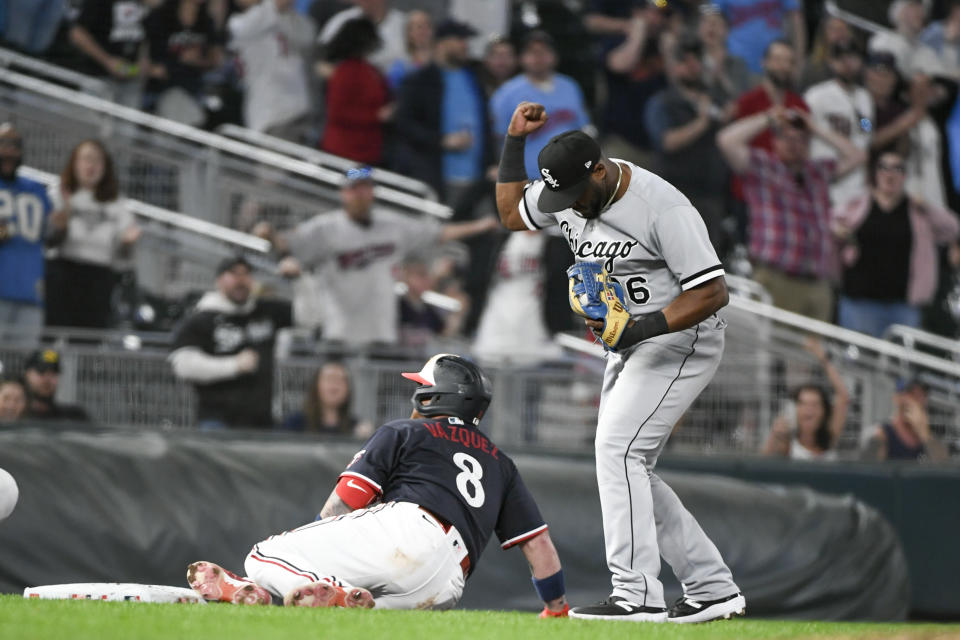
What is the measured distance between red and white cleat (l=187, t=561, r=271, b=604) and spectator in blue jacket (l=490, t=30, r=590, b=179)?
22.3 ft

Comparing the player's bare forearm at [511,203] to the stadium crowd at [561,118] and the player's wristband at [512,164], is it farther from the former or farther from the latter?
the stadium crowd at [561,118]

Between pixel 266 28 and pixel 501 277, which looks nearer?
pixel 501 277

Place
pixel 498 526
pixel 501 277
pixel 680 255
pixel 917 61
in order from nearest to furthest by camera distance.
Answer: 1. pixel 680 255
2. pixel 498 526
3. pixel 501 277
4. pixel 917 61

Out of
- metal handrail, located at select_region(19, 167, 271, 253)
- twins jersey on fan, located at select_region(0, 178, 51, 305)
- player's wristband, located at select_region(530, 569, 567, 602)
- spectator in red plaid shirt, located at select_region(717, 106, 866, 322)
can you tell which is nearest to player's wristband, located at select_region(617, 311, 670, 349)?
player's wristband, located at select_region(530, 569, 567, 602)

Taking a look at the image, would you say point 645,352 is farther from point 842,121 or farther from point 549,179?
point 842,121

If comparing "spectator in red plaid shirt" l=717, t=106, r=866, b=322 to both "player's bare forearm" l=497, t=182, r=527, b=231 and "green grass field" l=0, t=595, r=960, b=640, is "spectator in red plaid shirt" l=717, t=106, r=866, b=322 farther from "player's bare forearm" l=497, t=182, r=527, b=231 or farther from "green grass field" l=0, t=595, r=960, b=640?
"green grass field" l=0, t=595, r=960, b=640

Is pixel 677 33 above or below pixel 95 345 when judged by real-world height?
above

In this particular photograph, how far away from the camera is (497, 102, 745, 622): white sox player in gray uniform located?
A: 16.1 feet

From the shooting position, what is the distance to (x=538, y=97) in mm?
11328

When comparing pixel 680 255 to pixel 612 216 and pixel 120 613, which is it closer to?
pixel 612 216

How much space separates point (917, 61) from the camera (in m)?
13.0

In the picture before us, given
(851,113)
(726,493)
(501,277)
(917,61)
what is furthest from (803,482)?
(917,61)

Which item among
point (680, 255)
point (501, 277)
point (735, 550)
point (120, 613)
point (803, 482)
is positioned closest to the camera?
point (120, 613)

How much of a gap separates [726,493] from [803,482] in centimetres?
111
